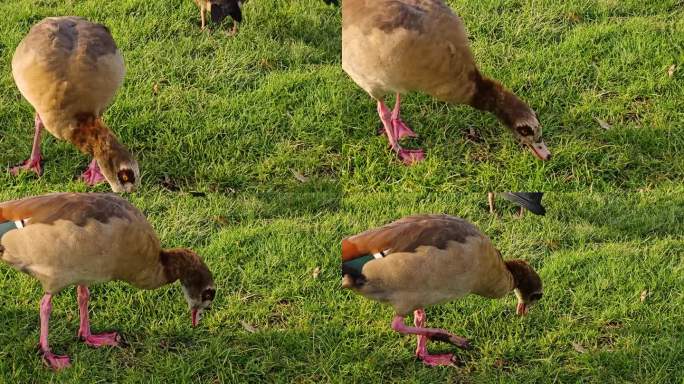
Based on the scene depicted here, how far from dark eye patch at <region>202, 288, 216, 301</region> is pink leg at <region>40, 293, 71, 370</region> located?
89cm

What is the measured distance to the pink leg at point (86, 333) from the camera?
230 inches

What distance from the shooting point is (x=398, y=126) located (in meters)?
7.46

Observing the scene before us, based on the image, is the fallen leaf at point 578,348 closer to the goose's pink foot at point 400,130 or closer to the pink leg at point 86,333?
the goose's pink foot at point 400,130

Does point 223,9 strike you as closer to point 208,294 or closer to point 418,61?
point 418,61

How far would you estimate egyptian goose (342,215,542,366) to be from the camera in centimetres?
532

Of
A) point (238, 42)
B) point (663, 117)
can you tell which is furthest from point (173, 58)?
point (663, 117)

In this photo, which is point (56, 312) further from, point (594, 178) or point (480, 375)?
point (594, 178)

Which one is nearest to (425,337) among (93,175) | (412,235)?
(412,235)

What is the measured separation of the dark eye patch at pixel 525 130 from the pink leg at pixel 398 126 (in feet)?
2.82

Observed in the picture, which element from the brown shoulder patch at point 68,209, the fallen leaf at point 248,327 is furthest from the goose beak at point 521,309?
the brown shoulder patch at point 68,209

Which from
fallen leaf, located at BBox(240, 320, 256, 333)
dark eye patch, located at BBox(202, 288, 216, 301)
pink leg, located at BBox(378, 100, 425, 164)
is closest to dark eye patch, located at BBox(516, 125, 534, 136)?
pink leg, located at BBox(378, 100, 425, 164)

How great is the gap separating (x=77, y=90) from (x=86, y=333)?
169 centimetres

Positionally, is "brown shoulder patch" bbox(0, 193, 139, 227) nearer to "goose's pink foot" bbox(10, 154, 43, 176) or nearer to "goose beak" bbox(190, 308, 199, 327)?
"goose beak" bbox(190, 308, 199, 327)

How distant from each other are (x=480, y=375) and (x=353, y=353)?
30.4 inches
